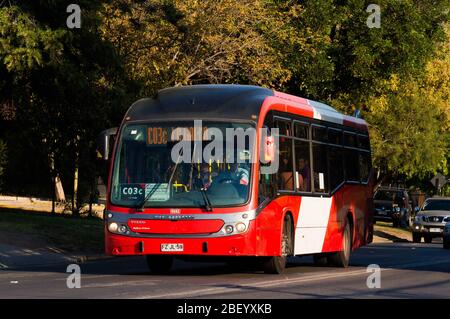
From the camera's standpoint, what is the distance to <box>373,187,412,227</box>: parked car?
62.8m

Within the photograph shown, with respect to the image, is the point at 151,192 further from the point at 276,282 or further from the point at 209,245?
the point at 276,282

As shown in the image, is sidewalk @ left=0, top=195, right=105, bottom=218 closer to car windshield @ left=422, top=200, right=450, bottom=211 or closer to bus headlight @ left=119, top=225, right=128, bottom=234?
car windshield @ left=422, top=200, right=450, bottom=211

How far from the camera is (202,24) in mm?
36906

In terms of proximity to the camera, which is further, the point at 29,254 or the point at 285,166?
the point at 29,254

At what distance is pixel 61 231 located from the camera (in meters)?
31.4

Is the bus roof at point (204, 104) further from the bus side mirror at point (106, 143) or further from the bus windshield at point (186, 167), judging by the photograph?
the bus side mirror at point (106, 143)

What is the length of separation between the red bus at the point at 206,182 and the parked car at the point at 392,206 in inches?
1589

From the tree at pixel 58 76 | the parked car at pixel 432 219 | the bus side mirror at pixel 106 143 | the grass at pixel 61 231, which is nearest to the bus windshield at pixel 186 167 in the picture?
the bus side mirror at pixel 106 143

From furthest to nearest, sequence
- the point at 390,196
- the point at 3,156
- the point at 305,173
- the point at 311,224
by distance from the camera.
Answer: the point at 390,196 → the point at 3,156 → the point at 311,224 → the point at 305,173

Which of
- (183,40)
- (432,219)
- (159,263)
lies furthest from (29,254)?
(432,219)

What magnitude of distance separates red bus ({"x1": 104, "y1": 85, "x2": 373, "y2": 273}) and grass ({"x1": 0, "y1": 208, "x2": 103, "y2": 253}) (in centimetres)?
744

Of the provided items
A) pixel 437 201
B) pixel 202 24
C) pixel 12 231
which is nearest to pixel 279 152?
pixel 12 231

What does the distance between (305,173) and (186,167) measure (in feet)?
10.8

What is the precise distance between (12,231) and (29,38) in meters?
4.81
